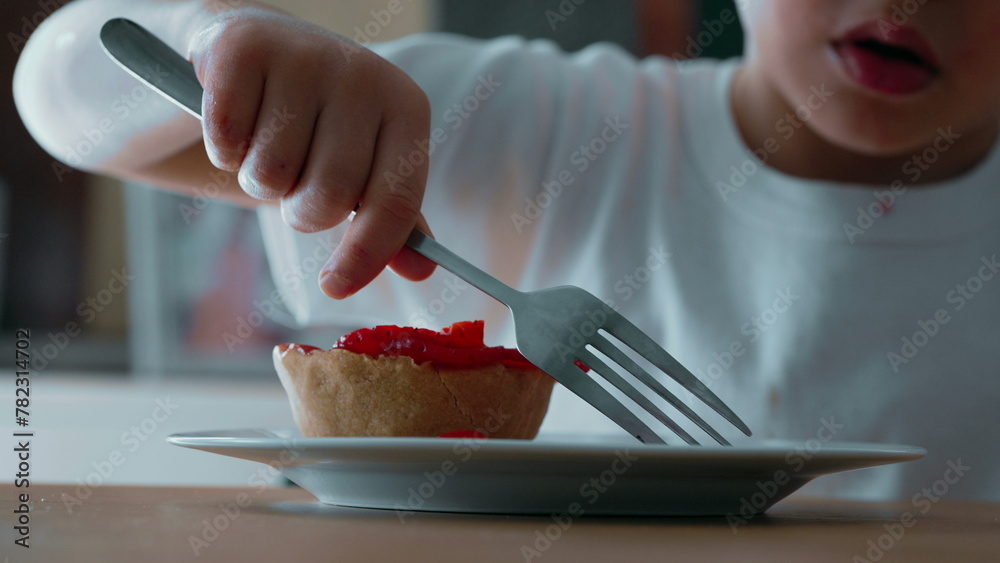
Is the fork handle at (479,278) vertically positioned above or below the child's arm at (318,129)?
below

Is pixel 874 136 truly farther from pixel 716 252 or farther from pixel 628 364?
pixel 628 364

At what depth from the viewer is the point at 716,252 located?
4.35 feet

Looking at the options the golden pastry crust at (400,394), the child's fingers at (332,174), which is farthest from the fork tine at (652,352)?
the child's fingers at (332,174)

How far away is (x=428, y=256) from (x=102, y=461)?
2.50 m

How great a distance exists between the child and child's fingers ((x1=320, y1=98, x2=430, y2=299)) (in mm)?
329

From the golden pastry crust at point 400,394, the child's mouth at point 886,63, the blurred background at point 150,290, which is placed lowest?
the blurred background at point 150,290

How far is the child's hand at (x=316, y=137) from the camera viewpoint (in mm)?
617

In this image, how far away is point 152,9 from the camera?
0.91m

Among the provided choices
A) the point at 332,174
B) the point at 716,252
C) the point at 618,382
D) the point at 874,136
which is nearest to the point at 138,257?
the point at 716,252

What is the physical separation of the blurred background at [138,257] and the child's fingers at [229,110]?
2326 mm

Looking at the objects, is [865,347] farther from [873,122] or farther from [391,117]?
[391,117]

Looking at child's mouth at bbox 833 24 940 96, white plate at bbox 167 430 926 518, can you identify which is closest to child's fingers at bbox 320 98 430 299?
white plate at bbox 167 430 926 518

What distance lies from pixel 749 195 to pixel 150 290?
2351 mm

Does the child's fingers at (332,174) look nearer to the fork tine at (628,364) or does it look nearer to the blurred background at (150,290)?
the fork tine at (628,364)
